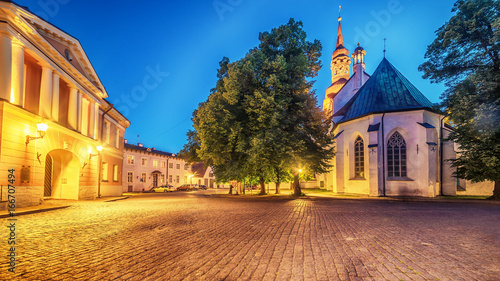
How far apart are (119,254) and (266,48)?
2016cm

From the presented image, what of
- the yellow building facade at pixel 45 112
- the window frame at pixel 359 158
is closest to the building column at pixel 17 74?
the yellow building facade at pixel 45 112

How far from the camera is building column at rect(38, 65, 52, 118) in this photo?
46.4 feet

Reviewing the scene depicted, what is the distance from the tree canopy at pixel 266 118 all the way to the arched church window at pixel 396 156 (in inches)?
298

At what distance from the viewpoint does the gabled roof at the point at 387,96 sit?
82.3 feet

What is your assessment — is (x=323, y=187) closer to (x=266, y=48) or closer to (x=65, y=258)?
(x=266, y=48)

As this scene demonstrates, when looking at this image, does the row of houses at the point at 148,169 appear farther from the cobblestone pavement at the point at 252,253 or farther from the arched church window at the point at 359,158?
the cobblestone pavement at the point at 252,253

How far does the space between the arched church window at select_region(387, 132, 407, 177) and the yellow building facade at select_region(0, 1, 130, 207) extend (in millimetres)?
25173

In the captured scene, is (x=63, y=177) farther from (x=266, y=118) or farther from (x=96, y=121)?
(x=266, y=118)

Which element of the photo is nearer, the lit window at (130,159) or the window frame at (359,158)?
the window frame at (359,158)

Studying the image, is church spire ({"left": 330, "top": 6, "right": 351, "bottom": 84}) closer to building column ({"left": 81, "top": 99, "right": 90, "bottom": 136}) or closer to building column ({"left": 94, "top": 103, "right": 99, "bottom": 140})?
Answer: building column ({"left": 94, "top": 103, "right": 99, "bottom": 140})

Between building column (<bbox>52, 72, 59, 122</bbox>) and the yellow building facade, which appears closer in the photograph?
the yellow building facade

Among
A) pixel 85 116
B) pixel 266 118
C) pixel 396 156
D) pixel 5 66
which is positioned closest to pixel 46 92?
pixel 5 66

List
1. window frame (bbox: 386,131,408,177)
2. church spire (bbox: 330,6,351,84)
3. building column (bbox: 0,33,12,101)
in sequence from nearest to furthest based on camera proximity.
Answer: building column (bbox: 0,33,12,101) < window frame (bbox: 386,131,408,177) < church spire (bbox: 330,6,351,84)

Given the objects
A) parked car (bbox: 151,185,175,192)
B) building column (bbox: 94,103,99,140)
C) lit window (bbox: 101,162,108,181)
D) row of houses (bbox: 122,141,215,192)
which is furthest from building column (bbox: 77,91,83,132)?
parked car (bbox: 151,185,175,192)
